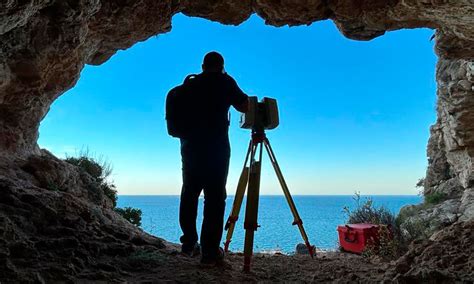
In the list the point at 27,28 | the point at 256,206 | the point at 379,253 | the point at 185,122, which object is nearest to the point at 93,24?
the point at 27,28

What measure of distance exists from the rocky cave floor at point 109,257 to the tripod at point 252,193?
14.6 inches

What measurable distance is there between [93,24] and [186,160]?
8.25ft

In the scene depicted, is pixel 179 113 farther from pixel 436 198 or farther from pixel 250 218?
pixel 436 198

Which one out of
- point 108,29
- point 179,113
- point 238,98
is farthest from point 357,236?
point 108,29

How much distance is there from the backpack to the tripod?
73 centimetres

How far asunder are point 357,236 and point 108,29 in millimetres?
5021

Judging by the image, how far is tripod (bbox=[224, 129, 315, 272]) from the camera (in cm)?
366

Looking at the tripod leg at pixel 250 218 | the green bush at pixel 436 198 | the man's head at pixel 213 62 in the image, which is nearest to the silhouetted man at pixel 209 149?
the man's head at pixel 213 62

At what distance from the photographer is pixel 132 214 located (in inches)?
310

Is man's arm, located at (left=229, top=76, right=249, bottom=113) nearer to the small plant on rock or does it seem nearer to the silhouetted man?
the silhouetted man

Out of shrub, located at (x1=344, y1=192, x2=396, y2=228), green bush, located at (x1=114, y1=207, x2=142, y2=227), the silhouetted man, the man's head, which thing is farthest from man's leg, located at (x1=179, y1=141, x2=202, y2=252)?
shrub, located at (x1=344, y1=192, x2=396, y2=228)

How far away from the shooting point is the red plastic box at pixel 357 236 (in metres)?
5.75

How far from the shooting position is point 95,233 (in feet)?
12.5

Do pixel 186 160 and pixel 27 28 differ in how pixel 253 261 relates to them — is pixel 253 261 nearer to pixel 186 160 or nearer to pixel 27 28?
pixel 186 160
